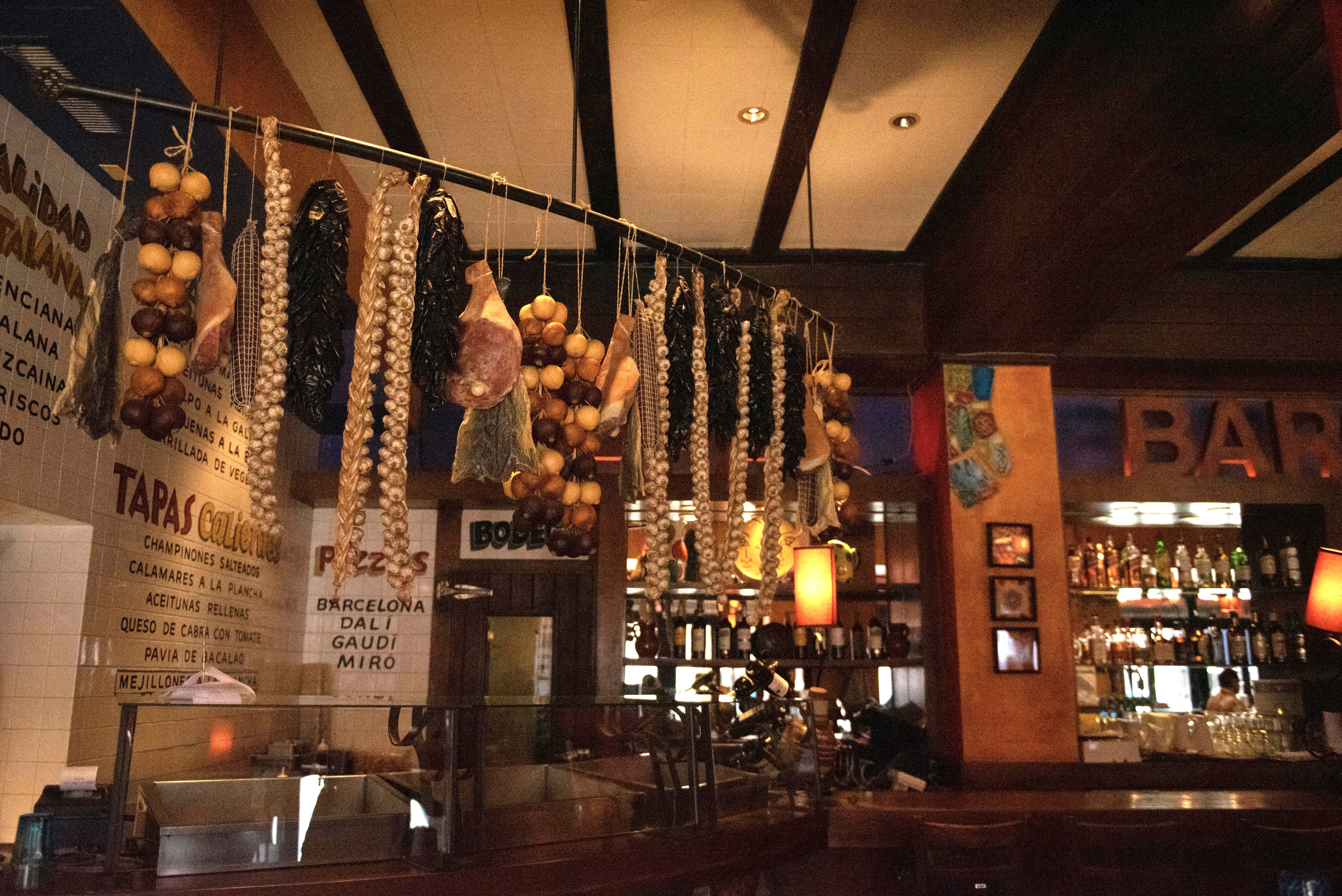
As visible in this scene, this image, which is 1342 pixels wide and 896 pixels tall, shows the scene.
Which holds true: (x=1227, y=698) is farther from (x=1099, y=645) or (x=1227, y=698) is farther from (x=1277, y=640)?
(x=1099, y=645)

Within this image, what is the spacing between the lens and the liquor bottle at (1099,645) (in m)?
6.72

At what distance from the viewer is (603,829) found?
287cm

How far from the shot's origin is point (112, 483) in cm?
445

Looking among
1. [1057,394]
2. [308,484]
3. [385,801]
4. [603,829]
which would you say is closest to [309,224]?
[385,801]

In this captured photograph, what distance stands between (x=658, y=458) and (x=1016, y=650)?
154 inches

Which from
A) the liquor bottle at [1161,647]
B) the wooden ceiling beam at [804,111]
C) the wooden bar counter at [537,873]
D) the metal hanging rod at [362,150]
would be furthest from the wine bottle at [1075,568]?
the metal hanging rod at [362,150]

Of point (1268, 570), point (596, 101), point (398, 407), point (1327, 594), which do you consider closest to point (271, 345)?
point (398, 407)

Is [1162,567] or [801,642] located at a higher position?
[1162,567]

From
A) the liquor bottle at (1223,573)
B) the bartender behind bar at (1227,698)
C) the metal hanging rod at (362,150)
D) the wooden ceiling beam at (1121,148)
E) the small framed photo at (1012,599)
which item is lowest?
the bartender behind bar at (1227,698)

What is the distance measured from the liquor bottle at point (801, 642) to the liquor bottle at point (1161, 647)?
2307mm

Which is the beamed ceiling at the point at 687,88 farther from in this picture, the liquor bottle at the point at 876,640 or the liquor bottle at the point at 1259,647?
the liquor bottle at the point at 1259,647

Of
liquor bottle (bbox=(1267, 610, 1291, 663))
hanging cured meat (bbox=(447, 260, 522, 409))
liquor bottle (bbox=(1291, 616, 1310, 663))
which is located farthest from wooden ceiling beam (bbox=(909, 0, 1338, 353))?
liquor bottle (bbox=(1291, 616, 1310, 663))

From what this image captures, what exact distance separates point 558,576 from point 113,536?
3428mm

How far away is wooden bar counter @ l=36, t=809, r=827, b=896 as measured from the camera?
Result: 2312 millimetres
